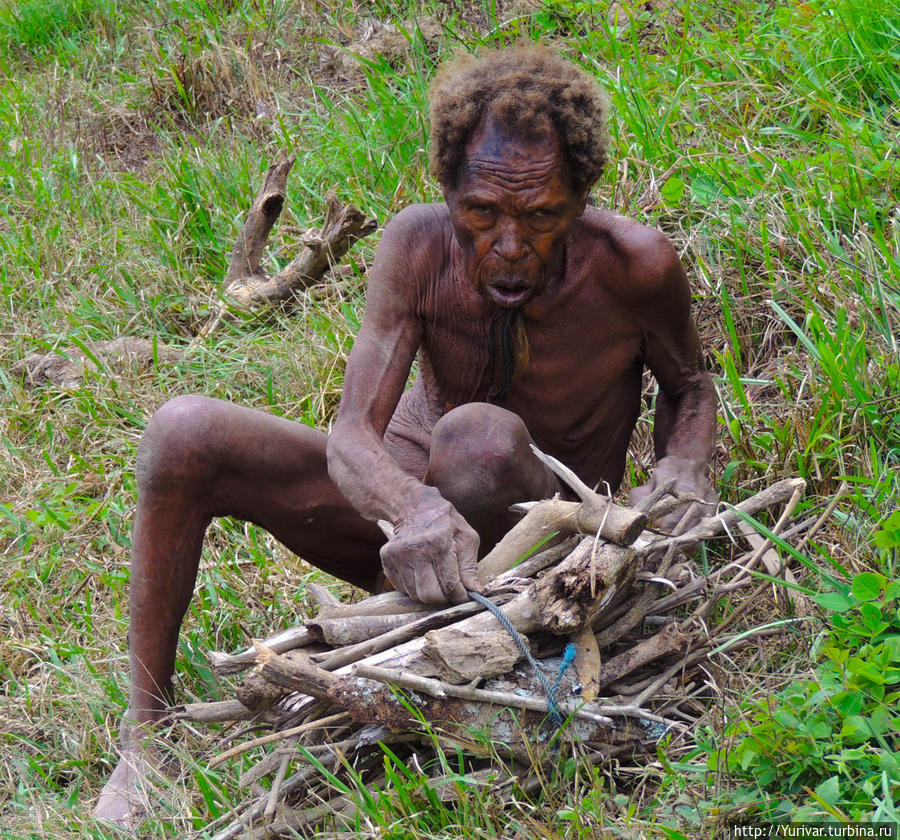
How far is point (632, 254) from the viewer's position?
2.95 metres

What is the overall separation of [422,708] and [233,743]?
0.65m

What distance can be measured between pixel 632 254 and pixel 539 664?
1.05 meters

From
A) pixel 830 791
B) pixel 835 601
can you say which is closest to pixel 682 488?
pixel 835 601

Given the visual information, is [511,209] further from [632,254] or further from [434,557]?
[434,557]

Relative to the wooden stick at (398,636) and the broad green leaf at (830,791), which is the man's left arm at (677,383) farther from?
the broad green leaf at (830,791)

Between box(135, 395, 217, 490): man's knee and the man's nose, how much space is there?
800 millimetres

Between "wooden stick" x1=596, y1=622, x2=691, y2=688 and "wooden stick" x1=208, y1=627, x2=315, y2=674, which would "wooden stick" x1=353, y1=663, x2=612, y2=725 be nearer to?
"wooden stick" x1=596, y1=622, x2=691, y2=688

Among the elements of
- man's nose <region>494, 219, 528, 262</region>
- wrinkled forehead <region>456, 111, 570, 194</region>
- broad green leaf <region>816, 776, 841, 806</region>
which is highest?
wrinkled forehead <region>456, 111, 570, 194</region>

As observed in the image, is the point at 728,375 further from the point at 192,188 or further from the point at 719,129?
the point at 192,188

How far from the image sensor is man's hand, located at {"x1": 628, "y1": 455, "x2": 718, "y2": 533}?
2.86m

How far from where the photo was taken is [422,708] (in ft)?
7.88

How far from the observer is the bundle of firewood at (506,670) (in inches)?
93.7

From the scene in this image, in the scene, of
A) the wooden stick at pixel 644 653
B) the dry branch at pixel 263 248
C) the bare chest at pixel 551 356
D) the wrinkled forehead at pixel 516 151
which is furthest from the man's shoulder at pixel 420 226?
the dry branch at pixel 263 248

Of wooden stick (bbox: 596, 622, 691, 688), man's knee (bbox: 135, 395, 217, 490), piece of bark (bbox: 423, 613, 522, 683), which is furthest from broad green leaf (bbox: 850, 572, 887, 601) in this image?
man's knee (bbox: 135, 395, 217, 490)
